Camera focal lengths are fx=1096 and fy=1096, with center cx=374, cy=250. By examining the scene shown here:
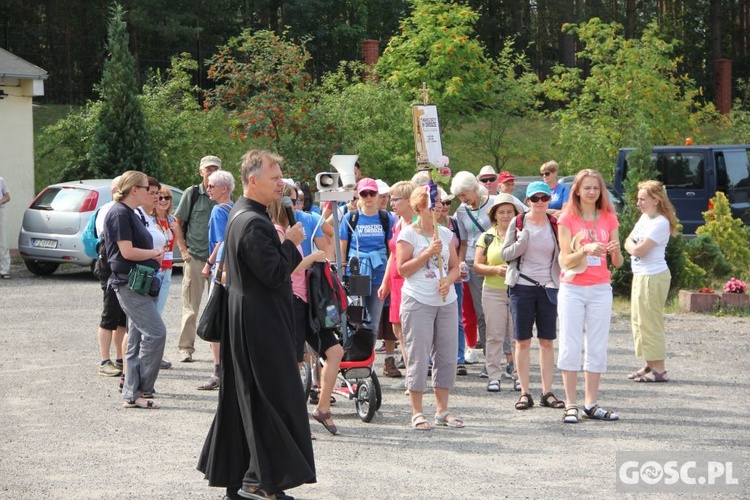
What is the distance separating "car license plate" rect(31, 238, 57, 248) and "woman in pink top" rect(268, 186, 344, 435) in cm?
1109

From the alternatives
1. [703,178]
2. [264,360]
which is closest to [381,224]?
[264,360]

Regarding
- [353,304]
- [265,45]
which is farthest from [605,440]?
[265,45]

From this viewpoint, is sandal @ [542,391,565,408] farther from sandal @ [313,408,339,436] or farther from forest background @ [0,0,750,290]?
forest background @ [0,0,750,290]

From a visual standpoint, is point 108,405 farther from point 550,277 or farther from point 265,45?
point 265,45

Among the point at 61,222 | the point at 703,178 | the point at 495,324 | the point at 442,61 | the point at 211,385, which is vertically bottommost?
the point at 211,385

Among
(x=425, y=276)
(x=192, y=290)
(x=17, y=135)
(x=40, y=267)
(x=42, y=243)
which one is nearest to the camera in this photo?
(x=425, y=276)

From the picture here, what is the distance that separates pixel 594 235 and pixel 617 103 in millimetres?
22360

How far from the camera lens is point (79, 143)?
2573cm

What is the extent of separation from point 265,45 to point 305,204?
13.2 meters

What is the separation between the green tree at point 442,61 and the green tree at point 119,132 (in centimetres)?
622

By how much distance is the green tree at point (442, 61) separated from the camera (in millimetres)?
26781

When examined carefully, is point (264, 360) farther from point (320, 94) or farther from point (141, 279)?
point (320, 94)

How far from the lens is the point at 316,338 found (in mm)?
7750

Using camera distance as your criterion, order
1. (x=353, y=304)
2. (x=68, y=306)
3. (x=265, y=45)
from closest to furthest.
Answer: (x=353, y=304)
(x=68, y=306)
(x=265, y=45)
